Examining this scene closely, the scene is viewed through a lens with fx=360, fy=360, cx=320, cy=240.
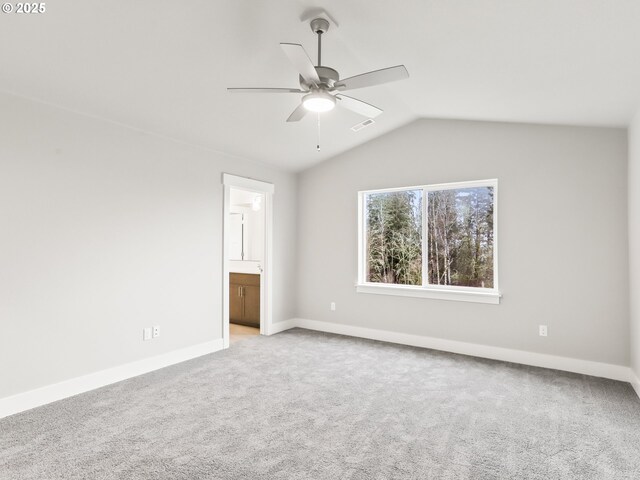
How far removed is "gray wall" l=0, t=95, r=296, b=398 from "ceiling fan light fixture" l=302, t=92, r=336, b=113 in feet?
6.83

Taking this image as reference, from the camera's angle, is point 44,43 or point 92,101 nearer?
point 44,43

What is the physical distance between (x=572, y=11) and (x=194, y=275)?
3.96 metres

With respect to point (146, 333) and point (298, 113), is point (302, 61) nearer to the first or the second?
point (298, 113)

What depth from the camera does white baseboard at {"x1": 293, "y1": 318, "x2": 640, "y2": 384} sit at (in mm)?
3521

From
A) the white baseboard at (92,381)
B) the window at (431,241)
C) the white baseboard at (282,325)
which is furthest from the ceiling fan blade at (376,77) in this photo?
the white baseboard at (282,325)

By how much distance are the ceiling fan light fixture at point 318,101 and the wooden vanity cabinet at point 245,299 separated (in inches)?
139

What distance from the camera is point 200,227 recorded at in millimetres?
4266

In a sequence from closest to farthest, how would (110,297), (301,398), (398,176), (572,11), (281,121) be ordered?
1. (572,11)
2. (301,398)
3. (110,297)
4. (281,121)
5. (398,176)

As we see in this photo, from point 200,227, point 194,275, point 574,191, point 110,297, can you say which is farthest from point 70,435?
point 574,191

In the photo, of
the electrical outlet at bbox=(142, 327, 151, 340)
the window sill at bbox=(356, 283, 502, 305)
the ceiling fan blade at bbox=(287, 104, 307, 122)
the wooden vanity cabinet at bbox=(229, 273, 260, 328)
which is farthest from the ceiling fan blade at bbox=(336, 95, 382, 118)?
the wooden vanity cabinet at bbox=(229, 273, 260, 328)

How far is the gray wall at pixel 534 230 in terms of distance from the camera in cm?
353

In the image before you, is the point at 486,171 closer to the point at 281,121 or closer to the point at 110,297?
the point at 281,121

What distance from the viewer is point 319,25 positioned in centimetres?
251

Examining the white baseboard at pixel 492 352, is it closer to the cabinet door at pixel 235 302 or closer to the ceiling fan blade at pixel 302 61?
the cabinet door at pixel 235 302
